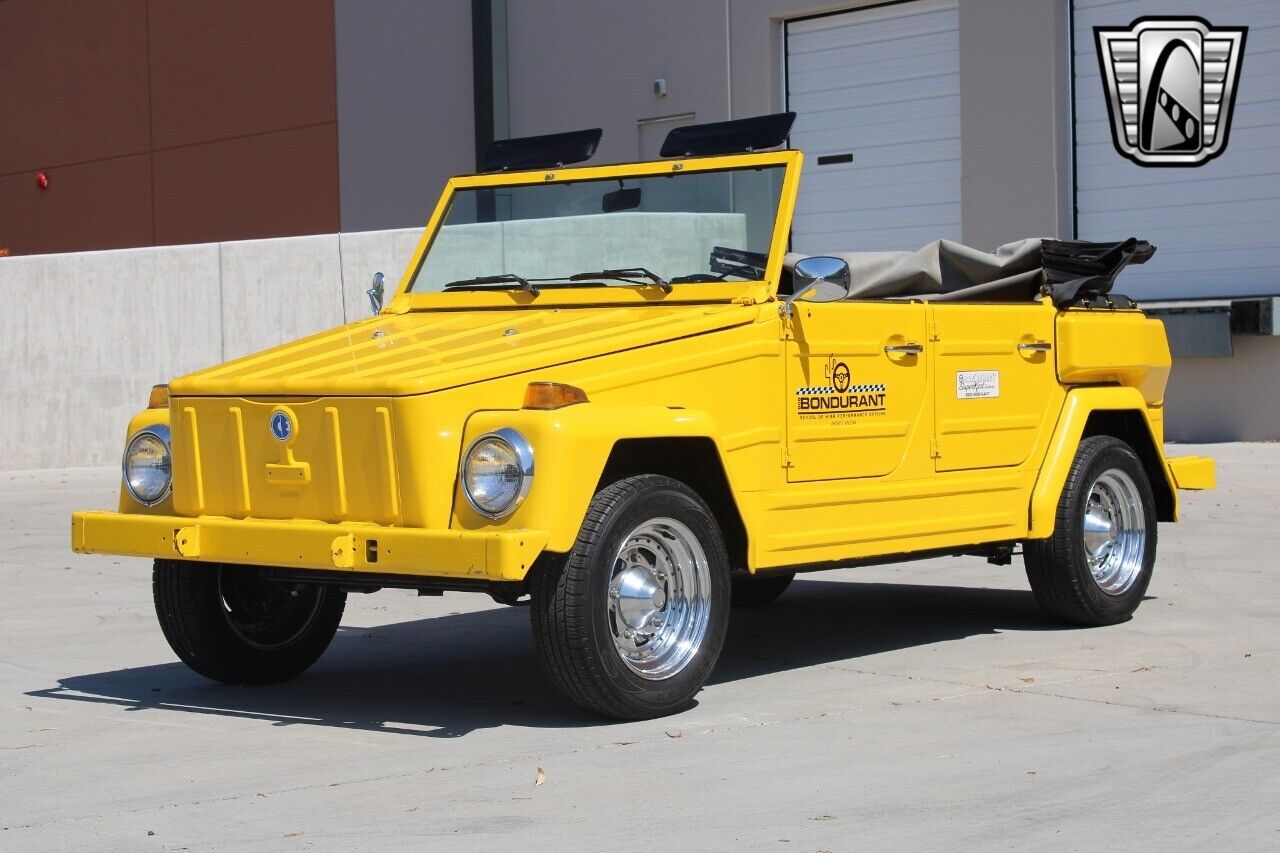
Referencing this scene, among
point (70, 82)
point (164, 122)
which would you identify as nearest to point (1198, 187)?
point (164, 122)

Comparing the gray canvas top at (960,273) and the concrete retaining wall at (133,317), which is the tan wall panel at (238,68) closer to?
the concrete retaining wall at (133,317)

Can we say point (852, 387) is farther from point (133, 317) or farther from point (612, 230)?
point (133, 317)

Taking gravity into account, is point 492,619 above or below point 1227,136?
below

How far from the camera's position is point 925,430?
307 inches

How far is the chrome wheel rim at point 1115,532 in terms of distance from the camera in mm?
8727

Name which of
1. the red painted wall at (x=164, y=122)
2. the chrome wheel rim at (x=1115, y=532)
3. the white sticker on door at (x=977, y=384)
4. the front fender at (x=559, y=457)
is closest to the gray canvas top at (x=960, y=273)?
the white sticker on door at (x=977, y=384)

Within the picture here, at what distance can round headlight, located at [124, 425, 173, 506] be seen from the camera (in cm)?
702

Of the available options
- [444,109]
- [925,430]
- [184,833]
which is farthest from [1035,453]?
[444,109]

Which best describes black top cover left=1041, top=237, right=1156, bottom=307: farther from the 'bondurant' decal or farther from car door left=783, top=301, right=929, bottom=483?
the 'bondurant' decal

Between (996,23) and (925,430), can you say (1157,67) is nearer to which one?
(996,23)

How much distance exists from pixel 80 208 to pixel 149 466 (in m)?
27.3

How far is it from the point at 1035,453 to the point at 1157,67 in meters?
11.8

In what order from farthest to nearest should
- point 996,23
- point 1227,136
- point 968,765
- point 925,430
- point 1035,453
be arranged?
point 996,23 → point 1227,136 → point 1035,453 → point 925,430 → point 968,765

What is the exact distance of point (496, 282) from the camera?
7.83 metres
